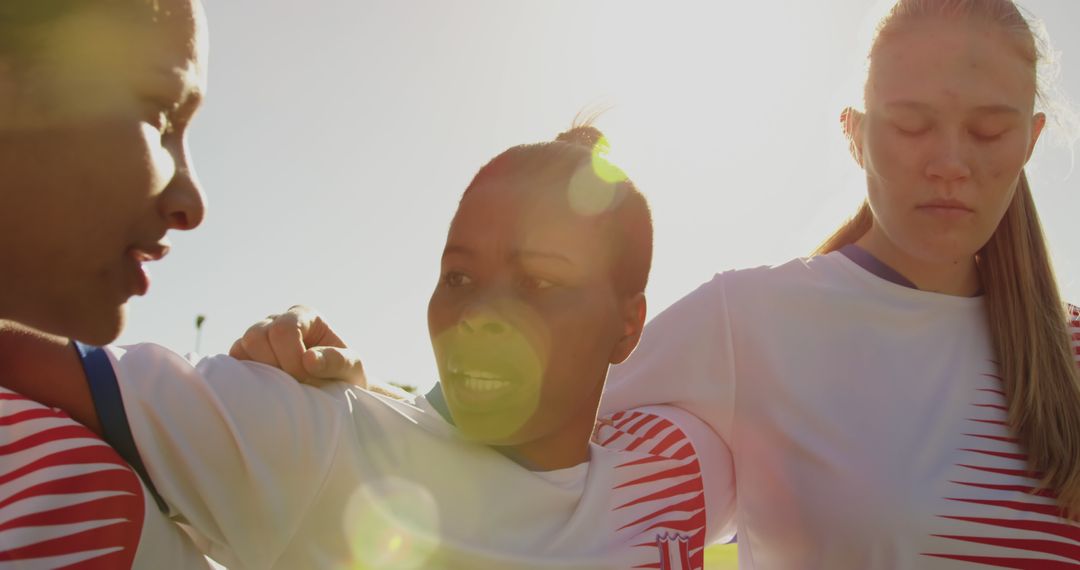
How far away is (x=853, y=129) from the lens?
3.14 meters

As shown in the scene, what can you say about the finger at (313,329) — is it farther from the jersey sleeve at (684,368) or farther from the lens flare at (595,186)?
the jersey sleeve at (684,368)

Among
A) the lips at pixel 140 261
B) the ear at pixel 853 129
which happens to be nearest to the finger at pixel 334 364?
the lips at pixel 140 261

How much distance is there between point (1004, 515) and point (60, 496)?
7.72ft

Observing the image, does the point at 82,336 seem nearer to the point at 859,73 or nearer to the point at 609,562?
the point at 609,562

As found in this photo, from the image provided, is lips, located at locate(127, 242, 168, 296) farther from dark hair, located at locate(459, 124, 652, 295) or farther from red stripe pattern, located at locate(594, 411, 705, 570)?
red stripe pattern, located at locate(594, 411, 705, 570)

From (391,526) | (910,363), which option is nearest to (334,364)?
(391,526)

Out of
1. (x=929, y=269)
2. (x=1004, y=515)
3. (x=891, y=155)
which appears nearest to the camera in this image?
(x=1004, y=515)

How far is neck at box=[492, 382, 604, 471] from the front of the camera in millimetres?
2225

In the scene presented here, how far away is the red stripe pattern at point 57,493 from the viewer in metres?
1.47

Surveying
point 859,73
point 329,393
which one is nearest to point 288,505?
point 329,393

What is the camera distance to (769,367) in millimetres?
2855

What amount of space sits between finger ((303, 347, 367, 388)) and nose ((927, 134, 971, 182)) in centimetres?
179

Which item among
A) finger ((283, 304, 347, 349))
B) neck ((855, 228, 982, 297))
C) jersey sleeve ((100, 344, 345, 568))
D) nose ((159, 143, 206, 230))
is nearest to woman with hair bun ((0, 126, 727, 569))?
jersey sleeve ((100, 344, 345, 568))

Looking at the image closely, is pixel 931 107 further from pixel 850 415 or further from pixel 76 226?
pixel 76 226
